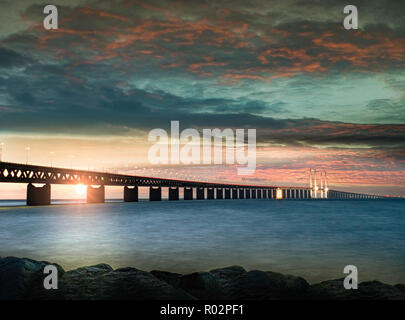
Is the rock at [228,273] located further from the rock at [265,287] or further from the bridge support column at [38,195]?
the bridge support column at [38,195]

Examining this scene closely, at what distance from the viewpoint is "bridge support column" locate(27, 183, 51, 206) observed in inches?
4605

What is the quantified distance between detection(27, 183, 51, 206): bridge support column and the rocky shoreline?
110 metres

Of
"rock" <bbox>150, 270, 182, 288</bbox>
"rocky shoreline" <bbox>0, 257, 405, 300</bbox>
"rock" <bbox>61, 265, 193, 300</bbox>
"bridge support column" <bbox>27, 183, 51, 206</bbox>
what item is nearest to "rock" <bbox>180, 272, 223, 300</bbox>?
"rocky shoreline" <bbox>0, 257, 405, 300</bbox>

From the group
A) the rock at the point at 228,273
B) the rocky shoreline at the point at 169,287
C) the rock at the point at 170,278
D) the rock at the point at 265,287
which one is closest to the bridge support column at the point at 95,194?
the rocky shoreline at the point at 169,287

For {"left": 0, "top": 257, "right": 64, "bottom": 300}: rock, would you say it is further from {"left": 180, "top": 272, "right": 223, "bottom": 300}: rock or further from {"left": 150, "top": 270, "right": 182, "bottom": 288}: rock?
{"left": 180, "top": 272, "right": 223, "bottom": 300}: rock

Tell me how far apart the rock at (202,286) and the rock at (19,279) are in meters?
4.84

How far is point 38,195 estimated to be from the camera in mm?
120125

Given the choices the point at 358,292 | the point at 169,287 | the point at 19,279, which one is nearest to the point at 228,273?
the point at 169,287

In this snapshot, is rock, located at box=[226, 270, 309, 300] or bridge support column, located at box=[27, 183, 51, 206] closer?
rock, located at box=[226, 270, 309, 300]

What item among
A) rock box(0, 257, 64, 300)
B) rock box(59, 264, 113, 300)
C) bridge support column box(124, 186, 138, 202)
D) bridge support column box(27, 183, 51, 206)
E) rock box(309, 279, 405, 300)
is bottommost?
bridge support column box(124, 186, 138, 202)

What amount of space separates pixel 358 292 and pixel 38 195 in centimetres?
12028

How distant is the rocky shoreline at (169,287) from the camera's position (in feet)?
40.5
